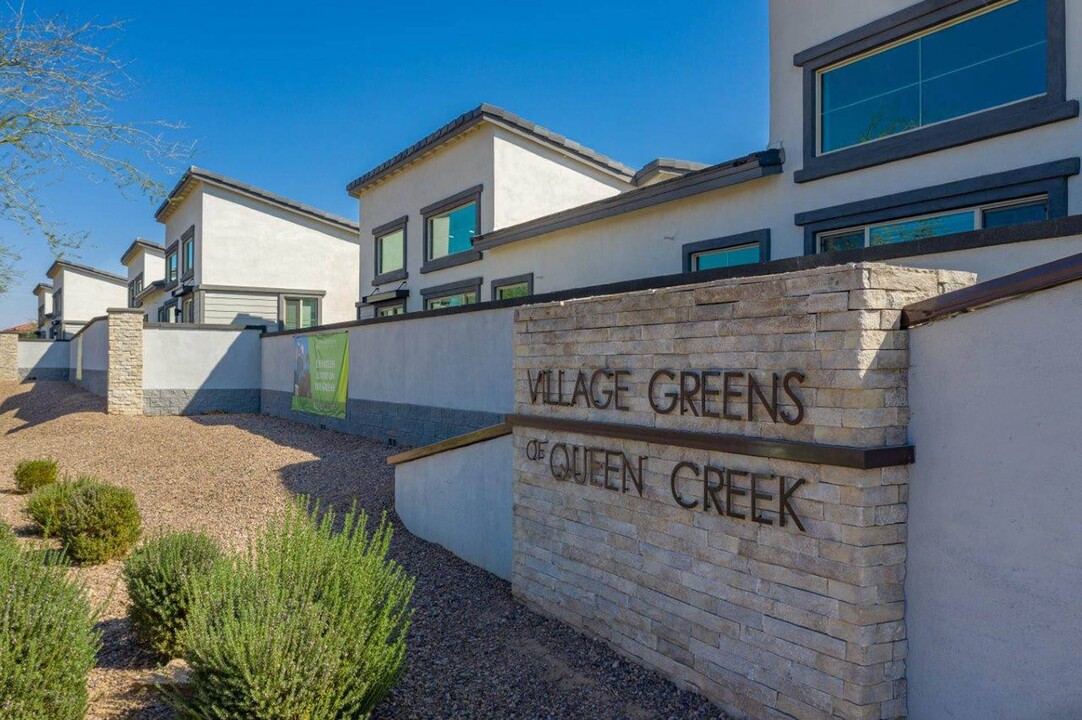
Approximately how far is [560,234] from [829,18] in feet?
19.5

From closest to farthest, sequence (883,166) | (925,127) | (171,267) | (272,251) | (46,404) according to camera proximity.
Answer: (925,127)
(883,166)
(46,404)
(272,251)
(171,267)

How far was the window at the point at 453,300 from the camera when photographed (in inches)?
670

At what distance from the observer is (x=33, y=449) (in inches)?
604

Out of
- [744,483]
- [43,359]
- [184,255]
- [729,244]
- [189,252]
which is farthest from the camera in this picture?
[43,359]

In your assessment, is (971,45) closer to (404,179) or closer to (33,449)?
(404,179)

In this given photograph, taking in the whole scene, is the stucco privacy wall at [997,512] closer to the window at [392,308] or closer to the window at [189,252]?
the window at [392,308]

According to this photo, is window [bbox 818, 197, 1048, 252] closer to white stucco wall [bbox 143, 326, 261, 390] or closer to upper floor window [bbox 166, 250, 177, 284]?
white stucco wall [bbox 143, 326, 261, 390]

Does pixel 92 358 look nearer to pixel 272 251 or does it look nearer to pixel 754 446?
pixel 272 251

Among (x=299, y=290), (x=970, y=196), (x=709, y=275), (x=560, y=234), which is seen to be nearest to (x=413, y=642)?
(x=709, y=275)

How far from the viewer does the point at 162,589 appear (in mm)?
5477

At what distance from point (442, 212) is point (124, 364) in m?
9.76

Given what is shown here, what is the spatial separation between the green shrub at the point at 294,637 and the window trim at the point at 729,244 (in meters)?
7.26

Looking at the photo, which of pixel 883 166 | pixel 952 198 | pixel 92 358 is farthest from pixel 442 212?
pixel 92 358

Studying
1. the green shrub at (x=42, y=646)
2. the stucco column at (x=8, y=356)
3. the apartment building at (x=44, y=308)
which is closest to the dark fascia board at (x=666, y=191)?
the green shrub at (x=42, y=646)
